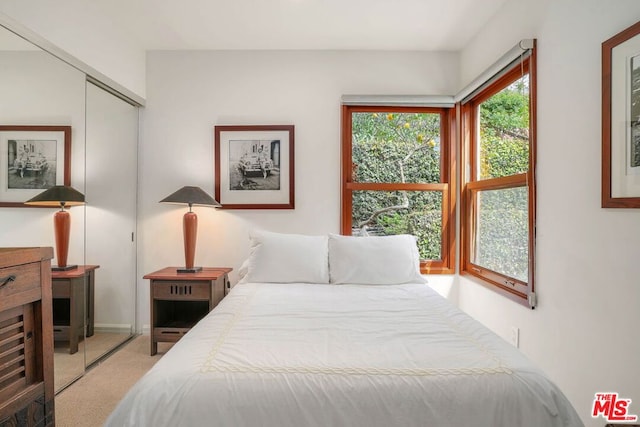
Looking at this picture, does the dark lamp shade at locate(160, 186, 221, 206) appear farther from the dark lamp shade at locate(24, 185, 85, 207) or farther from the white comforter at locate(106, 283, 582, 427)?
the white comforter at locate(106, 283, 582, 427)

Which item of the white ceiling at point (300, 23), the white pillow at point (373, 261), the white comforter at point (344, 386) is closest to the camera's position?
the white comforter at point (344, 386)

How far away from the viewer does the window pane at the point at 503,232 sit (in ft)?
8.24

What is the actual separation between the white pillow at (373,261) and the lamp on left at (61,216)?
5.75ft

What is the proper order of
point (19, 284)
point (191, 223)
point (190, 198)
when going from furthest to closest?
point (191, 223), point (190, 198), point (19, 284)

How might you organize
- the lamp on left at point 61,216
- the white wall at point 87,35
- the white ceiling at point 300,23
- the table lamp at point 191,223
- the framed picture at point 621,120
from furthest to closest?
the table lamp at point 191,223 < the white ceiling at point 300,23 < the lamp on left at point 61,216 < the white wall at point 87,35 < the framed picture at point 621,120

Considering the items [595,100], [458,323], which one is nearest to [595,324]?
[458,323]

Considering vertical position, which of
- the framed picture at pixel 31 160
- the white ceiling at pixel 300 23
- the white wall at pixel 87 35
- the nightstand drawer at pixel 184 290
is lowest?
the nightstand drawer at pixel 184 290

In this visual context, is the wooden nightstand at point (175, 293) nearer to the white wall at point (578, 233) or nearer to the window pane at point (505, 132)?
the white wall at point (578, 233)

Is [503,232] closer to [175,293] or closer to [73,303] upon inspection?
[175,293]

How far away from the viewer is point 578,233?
190cm

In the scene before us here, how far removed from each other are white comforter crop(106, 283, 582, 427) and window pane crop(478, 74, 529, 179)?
1.51 m

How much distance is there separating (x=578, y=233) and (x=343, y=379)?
1438 millimetres

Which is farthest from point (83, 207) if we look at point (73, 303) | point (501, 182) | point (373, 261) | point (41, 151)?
point (501, 182)

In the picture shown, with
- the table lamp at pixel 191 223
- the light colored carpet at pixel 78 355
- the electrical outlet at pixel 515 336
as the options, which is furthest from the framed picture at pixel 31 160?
the electrical outlet at pixel 515 336
